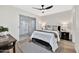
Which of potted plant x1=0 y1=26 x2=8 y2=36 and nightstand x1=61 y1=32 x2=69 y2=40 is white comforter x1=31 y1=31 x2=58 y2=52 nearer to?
nightstand x1=61 y1=32 x2=69 y2=40

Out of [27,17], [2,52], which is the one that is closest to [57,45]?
[27,17]

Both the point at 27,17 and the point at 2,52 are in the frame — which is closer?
the point at 2,52

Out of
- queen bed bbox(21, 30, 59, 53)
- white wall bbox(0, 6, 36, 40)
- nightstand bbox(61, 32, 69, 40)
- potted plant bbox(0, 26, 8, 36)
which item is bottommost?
queen bed bbox(21, 30, 59, 53)

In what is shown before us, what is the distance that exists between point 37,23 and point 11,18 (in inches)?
16.0

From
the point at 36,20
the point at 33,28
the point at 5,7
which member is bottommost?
the point at 33,28

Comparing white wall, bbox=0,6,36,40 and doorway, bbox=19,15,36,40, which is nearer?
white wall, bbox=0,6,36,40

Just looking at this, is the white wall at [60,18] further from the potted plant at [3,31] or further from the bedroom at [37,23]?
the potted plant at [3,31]

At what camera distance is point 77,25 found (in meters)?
0.89

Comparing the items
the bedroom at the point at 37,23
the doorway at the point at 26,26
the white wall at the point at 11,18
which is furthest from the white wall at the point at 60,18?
the white wall at the point at 11,18

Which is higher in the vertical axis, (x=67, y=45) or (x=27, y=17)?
(x=27, y=17)

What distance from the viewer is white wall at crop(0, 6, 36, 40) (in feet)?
2.66

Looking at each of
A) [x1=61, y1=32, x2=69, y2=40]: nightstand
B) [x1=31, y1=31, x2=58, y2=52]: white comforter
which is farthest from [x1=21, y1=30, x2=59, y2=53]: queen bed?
[x1=61, y1=32, x2=69, y2=40]: nightstand
